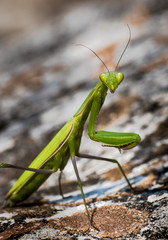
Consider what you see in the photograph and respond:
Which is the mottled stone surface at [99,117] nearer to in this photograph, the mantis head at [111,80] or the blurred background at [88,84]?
the blurred background at [88,84]

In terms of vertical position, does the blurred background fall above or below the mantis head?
above

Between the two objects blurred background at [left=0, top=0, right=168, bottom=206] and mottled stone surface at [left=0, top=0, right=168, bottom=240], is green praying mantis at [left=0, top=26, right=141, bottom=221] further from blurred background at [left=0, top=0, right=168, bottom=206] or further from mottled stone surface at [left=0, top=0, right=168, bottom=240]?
blurred background at [left=0, top=0, right=168, bottom=206]

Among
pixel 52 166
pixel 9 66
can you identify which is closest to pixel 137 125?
pixel 52 166

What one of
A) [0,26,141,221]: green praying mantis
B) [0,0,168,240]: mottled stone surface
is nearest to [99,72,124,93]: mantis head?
[0,26,141,221]: green praying mantis

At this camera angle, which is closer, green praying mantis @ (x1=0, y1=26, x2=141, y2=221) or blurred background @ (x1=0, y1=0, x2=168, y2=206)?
green praying mantis @ (x1=0, y1=26, x2=141, y2=221)

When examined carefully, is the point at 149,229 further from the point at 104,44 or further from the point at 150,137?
the point at 104,44

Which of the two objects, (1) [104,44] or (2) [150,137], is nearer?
(2) [150,137]
